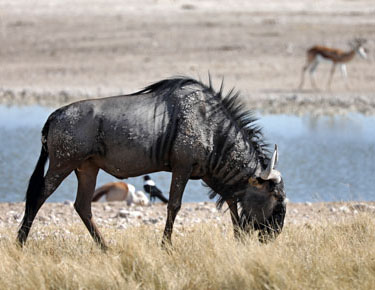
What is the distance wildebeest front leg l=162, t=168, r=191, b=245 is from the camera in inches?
242

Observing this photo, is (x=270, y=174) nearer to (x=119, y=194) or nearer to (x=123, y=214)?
(x=123, y=214)

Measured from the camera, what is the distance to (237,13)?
97.3 feet

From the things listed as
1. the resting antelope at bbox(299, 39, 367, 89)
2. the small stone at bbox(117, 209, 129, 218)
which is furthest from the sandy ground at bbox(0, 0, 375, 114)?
the small stone at bbox(117, 209, 129, 218)

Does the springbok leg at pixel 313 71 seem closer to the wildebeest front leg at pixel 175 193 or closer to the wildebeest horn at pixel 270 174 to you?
the wildebeest horn at pixel 270 174

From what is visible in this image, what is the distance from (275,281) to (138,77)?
1511 centimetres

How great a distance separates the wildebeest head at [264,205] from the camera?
622 centimetres

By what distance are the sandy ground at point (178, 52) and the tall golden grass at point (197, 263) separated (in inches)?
442

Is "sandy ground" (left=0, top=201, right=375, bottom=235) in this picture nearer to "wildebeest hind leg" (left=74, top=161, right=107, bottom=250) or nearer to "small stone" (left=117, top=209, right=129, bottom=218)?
"small stone" (left=117, top=209, right=129, bottom=218)

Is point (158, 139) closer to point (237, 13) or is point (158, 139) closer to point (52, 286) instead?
point (52, 286)

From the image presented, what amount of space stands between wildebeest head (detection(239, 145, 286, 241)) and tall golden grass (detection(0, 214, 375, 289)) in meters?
0.13

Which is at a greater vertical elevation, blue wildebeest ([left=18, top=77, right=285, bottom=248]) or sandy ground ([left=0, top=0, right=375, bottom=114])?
blue wildebeest ([left=18, top=77, right=285, bottom=248])

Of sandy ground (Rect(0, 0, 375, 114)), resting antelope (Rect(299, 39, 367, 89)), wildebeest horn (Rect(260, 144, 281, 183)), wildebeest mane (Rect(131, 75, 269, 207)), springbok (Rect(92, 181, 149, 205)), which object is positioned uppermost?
wildebeest mane (Rect(131, 75, 269, 207))

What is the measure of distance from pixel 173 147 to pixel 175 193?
348 millimetres

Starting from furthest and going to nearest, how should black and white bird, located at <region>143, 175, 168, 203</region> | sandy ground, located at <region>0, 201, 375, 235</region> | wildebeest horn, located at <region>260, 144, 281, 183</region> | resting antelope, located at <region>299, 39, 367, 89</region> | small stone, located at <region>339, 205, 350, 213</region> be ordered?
resting antelope, located at <region>299, 39, 367, 89</region> < black and white bird, located at <region>143, 175, 168, 203</region> < small stone, located at <region>339, 205, 350, 213</region> < sandy ground, located at <region>0, 201, 375, 235</region> < wildebeest horn, located at <region>260, 144, 281, 183</region>
